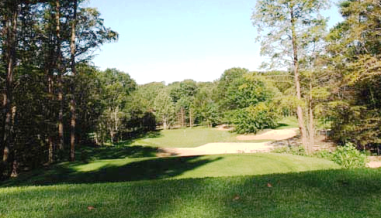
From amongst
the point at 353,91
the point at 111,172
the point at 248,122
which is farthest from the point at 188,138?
the point at 111,172

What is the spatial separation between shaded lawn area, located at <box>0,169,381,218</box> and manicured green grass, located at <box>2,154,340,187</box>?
6.63 meters

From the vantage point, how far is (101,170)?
582 inches

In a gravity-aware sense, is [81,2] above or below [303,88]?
above

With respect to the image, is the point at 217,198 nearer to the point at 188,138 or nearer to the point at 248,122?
the point at 248,122

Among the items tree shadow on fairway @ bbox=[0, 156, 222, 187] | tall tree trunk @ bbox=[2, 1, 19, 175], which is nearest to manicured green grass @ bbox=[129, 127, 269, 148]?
tree shadow on fairway @ bbox=[0, 156, 222, 187]

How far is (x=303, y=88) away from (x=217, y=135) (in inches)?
1369

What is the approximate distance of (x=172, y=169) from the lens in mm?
14305

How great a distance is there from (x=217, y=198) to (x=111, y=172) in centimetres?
992

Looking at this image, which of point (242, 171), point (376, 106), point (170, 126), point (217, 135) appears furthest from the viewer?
point (170, 126)

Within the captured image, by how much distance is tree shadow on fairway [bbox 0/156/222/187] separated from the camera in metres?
13.0

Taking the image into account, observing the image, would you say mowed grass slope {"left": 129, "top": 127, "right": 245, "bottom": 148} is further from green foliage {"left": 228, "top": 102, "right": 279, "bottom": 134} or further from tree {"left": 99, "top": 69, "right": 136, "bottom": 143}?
tree {"left": 99, "top": 69, "right": 136, "bottom": 143}

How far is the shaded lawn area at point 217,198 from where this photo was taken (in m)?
4.66

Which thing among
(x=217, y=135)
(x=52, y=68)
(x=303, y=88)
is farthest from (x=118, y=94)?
(x=303, y=88)

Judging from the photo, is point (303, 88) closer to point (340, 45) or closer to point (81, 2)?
point (340, 45)
